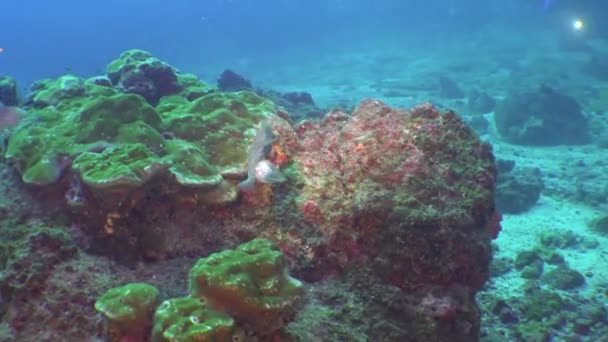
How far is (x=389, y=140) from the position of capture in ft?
17.2

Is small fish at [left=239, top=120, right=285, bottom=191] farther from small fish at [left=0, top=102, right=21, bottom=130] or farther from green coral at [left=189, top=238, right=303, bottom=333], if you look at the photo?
small fish at [left=0, top=102, right=21, bottom=130]

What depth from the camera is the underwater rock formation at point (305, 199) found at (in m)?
4.43

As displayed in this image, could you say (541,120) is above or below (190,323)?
above

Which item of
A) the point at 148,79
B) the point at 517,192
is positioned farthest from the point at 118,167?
the point at 517,192

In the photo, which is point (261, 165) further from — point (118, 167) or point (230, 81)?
point (230, 81)

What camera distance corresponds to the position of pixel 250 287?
144 inches

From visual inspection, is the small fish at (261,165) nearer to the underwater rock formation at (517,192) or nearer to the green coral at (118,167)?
the green coral at (118,167)

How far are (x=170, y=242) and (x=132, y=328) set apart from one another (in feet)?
5.07

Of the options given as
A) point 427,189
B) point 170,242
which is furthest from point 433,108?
point 170,242

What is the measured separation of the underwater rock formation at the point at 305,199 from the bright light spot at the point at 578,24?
36095mm

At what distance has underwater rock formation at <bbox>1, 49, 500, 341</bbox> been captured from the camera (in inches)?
174

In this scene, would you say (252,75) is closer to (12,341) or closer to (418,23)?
(418,23)

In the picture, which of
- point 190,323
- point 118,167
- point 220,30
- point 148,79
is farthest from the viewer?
point 220,30

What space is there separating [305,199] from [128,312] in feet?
7.80
